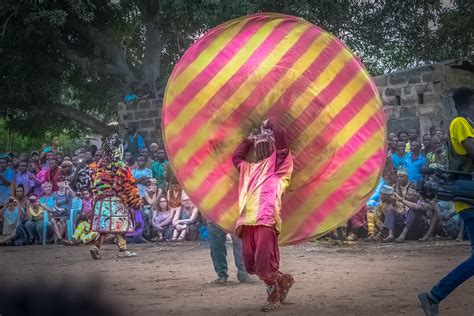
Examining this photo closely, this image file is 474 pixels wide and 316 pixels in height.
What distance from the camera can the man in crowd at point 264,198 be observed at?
589 centimetres

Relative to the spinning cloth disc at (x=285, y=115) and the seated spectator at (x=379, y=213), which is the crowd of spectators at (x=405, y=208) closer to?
the seated spectator at (x=379, y=213)

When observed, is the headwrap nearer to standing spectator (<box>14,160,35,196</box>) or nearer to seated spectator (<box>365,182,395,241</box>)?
seated spectator (<box>365,182,395,241</box>)

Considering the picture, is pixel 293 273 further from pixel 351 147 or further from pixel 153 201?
pixel 153 201

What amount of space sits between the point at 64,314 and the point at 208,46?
426 cm

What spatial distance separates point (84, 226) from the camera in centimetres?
1412

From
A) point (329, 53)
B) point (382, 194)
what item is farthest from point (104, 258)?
point (329, 53)

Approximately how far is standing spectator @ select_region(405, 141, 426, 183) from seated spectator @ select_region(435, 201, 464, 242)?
0.73 meters

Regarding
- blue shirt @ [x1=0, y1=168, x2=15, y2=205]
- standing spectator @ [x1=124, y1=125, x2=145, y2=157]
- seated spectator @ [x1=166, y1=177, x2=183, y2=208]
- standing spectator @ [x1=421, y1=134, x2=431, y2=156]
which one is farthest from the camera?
standing spectator @ [x1=124, y1=125, x2=145, y2=157]

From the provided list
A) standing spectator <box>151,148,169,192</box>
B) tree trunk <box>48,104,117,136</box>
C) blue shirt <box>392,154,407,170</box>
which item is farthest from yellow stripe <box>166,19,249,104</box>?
tree trunk <box>48,104,117,136</box>

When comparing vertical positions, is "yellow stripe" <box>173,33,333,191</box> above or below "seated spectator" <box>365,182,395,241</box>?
above

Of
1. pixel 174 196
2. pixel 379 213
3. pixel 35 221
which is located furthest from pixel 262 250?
pixel 35 221

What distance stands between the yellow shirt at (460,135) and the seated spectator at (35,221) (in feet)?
35.1

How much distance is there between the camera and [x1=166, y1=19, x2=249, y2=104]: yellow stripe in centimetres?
614

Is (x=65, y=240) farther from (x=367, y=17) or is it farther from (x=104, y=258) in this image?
(x=367, y=17)
